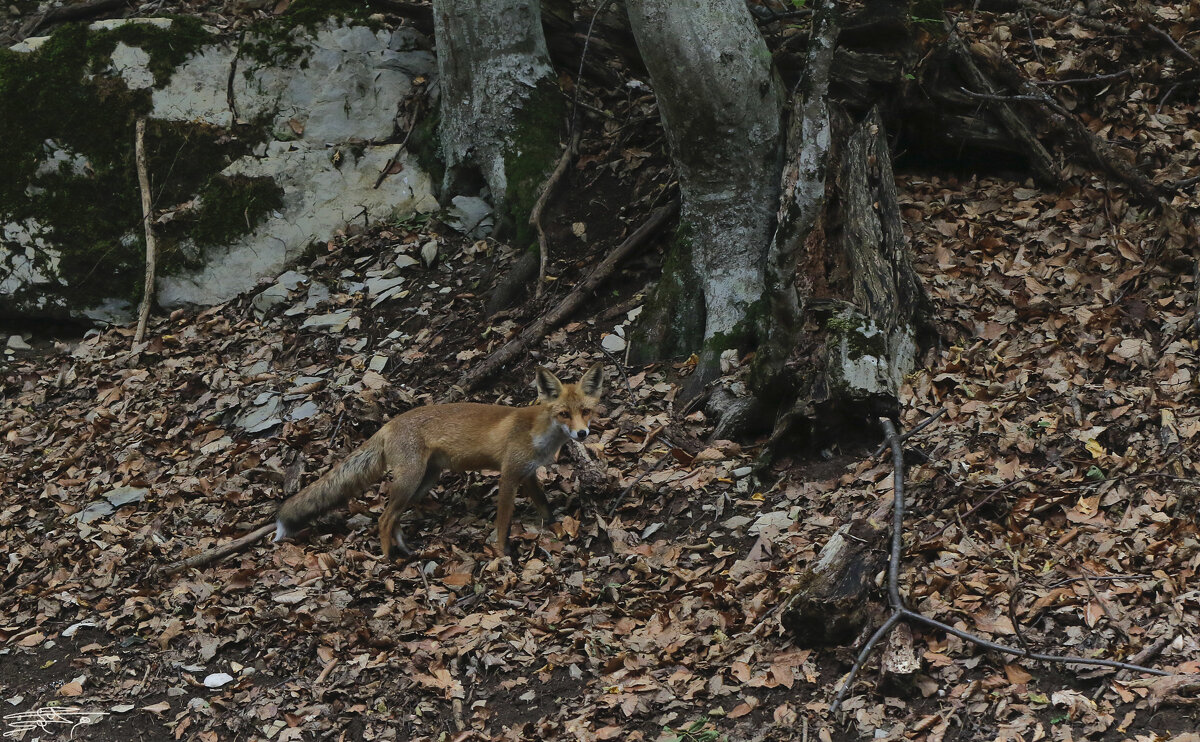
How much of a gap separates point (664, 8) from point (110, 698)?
21.5ft

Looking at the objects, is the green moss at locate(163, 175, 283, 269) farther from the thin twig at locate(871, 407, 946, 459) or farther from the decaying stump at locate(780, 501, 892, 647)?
the decaying stump at locate(780, 501, 892, 647)

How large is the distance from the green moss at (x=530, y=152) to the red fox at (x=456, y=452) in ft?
11.7

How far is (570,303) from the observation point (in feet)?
32.8

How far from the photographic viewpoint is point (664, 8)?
8180 mm

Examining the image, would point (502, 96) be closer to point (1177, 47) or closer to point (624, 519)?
point (624, 519)

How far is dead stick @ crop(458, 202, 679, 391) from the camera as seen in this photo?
9.64m

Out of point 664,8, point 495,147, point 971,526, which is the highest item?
point 664,8

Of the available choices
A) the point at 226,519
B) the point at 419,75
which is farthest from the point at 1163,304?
the point at 419,75

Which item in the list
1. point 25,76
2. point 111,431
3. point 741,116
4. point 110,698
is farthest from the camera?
point 25,76

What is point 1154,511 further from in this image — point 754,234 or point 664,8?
point 664,8

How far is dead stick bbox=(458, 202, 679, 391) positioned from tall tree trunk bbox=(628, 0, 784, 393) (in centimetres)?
90

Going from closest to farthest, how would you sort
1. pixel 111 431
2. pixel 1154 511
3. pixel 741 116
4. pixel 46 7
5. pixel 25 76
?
pixel 1154 511 < pixel 741 116 < pixel 111 431 < pixel 25 76 < pixel 46 7

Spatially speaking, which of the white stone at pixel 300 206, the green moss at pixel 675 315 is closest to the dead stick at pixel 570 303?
the green moss at pixel 675 315

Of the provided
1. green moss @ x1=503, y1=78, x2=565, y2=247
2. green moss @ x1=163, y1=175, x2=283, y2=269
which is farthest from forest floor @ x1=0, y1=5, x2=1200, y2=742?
green moss @ x1=163, y1=175, x2=283, y2=269
